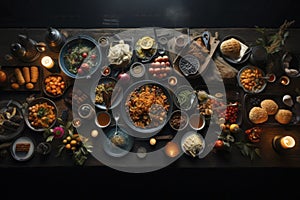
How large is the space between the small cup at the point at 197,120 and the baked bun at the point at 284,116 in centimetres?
64

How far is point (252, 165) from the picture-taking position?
94.3 inches

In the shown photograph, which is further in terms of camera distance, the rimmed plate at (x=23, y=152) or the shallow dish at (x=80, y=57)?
the shallow dish at (x=80, y=57)

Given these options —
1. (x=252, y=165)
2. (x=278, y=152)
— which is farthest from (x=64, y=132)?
(x=278, y=152)

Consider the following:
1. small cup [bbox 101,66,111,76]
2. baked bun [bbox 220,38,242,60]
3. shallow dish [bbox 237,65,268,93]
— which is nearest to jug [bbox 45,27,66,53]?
small cup [bbox 101,66,111,76]

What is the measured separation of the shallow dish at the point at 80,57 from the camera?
2.48 meters

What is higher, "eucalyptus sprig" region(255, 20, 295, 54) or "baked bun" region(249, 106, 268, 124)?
"eucalyptus sprig" region(255, 20, 295, 54)

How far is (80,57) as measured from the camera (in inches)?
99.4

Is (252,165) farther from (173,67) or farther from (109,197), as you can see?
(109,197)

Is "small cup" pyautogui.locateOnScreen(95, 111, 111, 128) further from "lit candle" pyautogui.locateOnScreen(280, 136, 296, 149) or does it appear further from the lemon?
"lit candle" pyautogui.locateOnScreen(280, 136, 296, 149)

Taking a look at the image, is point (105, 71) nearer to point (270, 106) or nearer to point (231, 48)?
point (231, 48)

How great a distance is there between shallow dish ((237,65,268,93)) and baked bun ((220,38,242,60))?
0.47 feet

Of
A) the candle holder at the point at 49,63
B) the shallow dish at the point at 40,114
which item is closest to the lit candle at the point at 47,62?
the candle holder at the point at 49,63

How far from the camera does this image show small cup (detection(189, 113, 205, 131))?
2.42 m

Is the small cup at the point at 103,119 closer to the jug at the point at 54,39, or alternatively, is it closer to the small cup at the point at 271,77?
the jug at the point at 54,39
